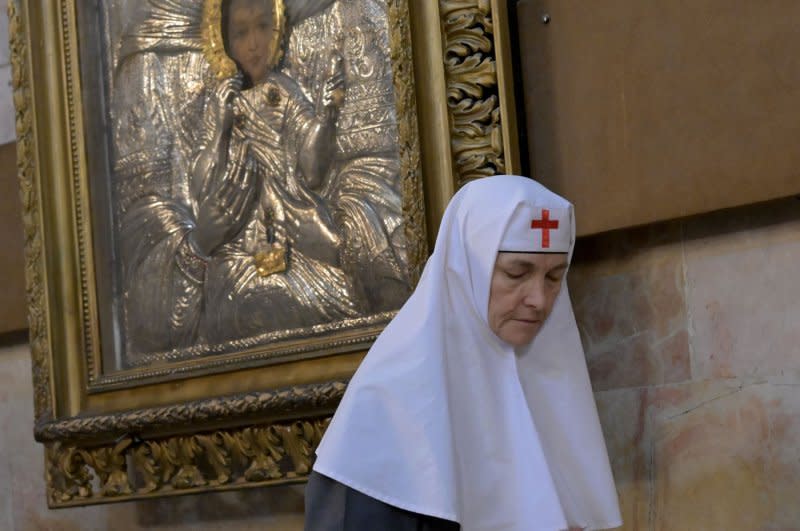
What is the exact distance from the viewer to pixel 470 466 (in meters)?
3.20

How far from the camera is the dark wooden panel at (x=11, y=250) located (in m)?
5.35

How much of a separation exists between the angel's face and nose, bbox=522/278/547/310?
1.56 m

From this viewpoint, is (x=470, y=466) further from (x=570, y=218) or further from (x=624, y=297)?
(x=624, y=297)

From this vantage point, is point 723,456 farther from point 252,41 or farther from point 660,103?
point 252,41

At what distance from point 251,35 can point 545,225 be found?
5.36 feet

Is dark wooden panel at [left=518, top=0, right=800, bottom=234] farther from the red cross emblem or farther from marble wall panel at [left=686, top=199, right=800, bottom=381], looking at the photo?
the red cross emblem

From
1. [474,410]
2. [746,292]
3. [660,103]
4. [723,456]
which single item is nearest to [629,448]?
[723,456]

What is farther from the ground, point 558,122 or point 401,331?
point 558,122

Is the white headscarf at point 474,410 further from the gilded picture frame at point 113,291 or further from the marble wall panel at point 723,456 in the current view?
the gilded picture frame at point 113,291

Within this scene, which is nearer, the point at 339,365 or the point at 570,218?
the point at 570,218

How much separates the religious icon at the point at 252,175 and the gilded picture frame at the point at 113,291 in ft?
0.28

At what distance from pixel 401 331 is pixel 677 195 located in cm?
87

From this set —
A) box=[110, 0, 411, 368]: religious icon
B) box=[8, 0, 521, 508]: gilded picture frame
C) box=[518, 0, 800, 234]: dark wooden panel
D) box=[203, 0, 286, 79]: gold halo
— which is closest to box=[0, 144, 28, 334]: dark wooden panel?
box=[8, 0, 521, 508]: gilded picture frame

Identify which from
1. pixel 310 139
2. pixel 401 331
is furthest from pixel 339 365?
pixel 401 331
